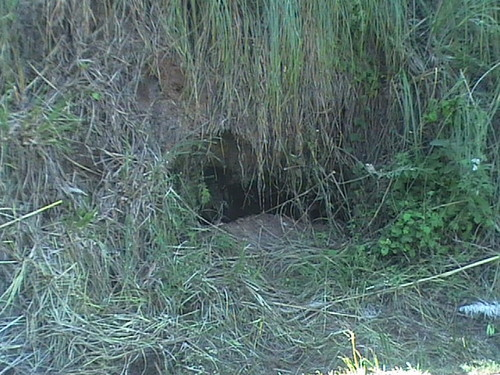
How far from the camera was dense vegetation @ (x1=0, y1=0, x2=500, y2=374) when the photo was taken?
399 centimetres

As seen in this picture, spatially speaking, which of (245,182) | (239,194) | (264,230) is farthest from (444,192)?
(239,194)

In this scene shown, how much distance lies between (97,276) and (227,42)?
1.65 meters

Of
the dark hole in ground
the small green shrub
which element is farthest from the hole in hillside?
the small green shrub

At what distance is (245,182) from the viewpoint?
16.9ft

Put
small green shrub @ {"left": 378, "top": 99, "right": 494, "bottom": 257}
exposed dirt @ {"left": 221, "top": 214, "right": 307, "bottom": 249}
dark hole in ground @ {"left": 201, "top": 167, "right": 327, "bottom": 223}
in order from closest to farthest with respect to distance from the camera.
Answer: small green shrub @ {"left": 378, "top": 99, "right": 494, "bottom": 257} < exposed dirt @ {"left": 221, "top": 214, "right": 307, "bottom": 249} < dark hole in ground @ {"left": 201, "top": 167, "right": 327, "bottom": 223}

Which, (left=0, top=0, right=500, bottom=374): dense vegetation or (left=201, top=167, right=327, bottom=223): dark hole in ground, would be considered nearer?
(left=0, top=0, right=500, bottom=374): dense vegetation

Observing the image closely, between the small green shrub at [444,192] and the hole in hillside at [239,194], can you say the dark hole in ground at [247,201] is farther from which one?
the small green shrub at [444,192]

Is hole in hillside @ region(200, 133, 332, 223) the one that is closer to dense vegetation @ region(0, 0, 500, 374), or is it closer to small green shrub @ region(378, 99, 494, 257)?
dense vegetation @ region(0, 0, 500, 374)

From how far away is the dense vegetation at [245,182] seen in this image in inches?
157

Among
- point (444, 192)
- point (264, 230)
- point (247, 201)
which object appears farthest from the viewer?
point (247, 201)

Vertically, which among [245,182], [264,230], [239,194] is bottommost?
[264,230]

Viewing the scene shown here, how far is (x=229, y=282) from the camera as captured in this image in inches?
173

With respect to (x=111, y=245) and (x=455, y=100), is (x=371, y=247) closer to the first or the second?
(x=455, y=100)

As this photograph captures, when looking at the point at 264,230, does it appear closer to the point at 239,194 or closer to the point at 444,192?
the point at 239,194
